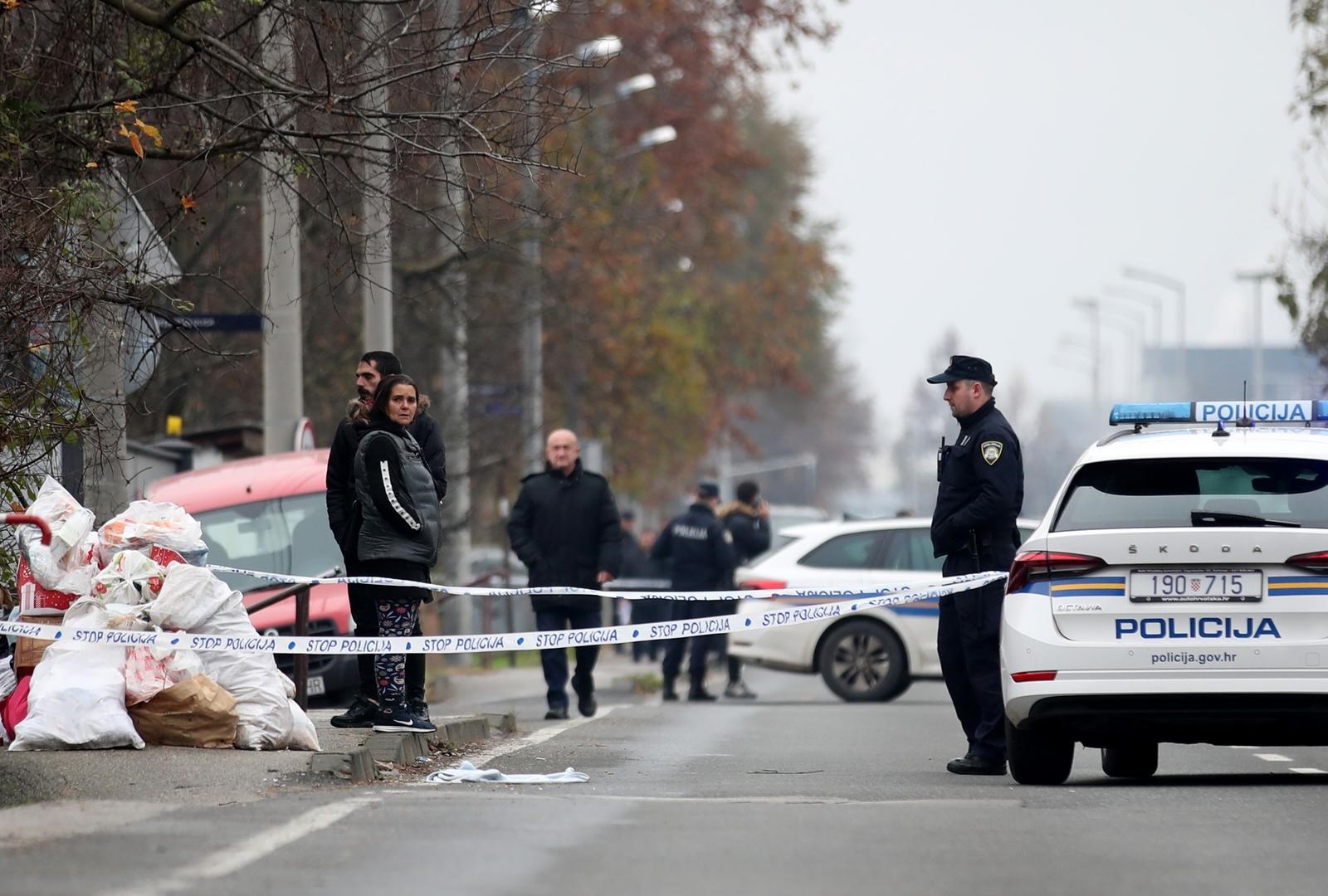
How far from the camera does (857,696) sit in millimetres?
20594

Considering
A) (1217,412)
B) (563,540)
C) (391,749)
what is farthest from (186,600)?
(563,540)

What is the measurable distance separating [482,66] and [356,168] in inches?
104

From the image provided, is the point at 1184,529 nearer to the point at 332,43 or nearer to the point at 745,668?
the point at 332,43

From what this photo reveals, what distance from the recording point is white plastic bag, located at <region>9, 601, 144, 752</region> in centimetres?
1062

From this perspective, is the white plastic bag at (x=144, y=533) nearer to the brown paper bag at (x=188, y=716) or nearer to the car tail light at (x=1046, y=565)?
the brown paper bag at (x=188, y=716)

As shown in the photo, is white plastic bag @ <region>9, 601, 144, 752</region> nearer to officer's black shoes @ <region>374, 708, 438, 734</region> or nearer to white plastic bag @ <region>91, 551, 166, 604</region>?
white plastic bag @ <region>91, 551, 166, 604</region>

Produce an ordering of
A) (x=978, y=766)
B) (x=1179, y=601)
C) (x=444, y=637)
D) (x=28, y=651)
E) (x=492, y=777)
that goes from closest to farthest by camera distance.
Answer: (x=1179, y=601) → (x=492, y=777) → (x=28, y=651) → (x=978, y=766) → (x=444, y=637)

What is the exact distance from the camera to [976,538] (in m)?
11.8

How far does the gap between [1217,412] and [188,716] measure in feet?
15.9

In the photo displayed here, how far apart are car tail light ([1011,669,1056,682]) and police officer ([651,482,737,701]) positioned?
10.9m

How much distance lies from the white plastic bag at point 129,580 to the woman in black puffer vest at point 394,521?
982 mm

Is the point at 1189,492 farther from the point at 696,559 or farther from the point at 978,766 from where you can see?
the point at 696,559

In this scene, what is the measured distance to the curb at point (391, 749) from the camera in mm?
10305

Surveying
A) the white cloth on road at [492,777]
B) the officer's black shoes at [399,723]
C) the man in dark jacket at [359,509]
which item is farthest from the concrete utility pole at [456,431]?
the white cloth on road at [492,777]
